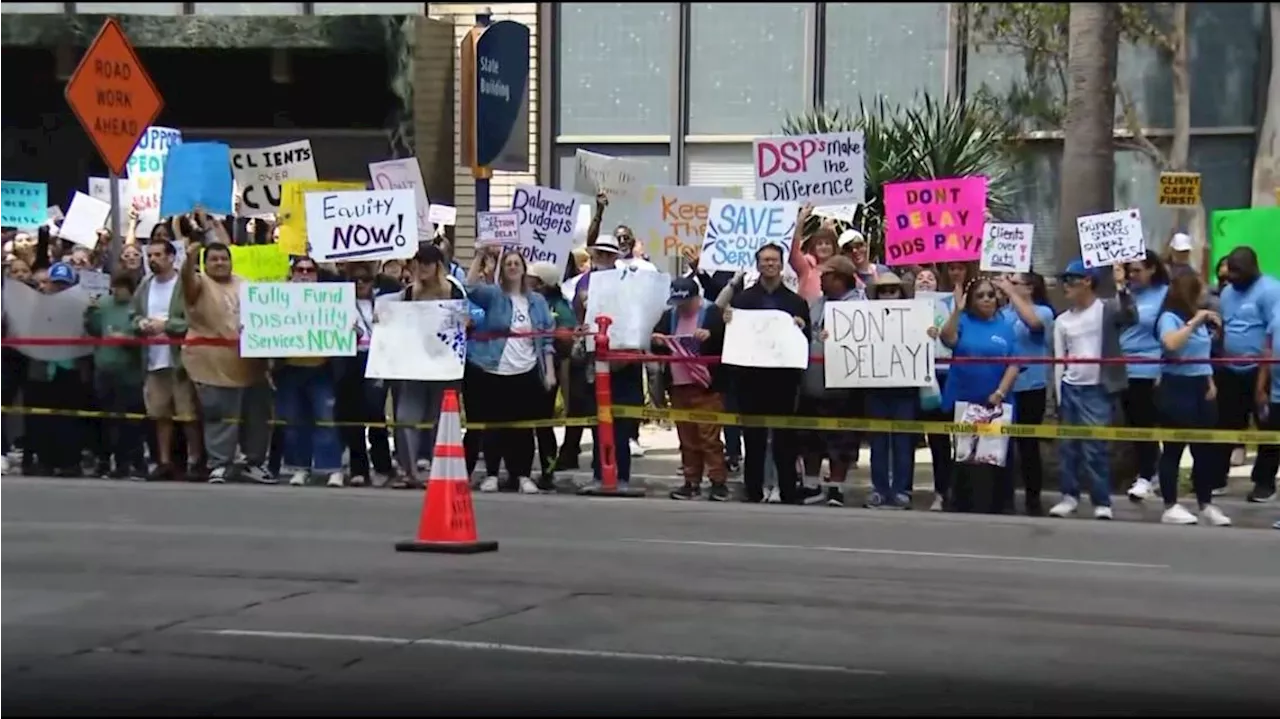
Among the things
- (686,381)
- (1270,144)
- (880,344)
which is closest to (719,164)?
(1270,144)

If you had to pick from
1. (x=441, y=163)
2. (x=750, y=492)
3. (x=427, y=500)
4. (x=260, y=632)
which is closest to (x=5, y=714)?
(x=260, y=632)

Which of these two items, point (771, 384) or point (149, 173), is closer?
point (771, 384)

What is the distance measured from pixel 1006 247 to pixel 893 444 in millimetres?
2200

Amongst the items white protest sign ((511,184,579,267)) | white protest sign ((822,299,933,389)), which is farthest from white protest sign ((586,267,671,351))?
white protest sign ((822,299,933,389))

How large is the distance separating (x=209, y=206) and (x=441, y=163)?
6.50m

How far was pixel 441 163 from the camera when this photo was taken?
81.1 feet

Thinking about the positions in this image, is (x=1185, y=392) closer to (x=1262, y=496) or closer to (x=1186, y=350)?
(x=1186, y=350)

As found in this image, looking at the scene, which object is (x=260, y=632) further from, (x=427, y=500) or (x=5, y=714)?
(x=427, y=500)

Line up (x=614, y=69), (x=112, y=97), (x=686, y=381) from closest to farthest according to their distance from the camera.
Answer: (x=686, y=381) < (x=112, y=97) < (x=614, y=69)

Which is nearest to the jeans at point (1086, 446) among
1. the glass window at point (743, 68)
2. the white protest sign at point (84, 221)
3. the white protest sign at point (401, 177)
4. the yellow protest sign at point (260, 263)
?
the white protest sign at point (401, 177)

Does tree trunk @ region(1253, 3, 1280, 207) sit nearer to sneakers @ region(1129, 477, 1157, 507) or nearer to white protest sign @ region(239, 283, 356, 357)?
sneakers @ region(1129, 477, 1157, 507)

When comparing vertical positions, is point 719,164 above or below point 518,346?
above

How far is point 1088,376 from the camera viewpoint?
14141 millimetres

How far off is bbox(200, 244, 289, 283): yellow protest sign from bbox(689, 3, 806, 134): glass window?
7437 mm
